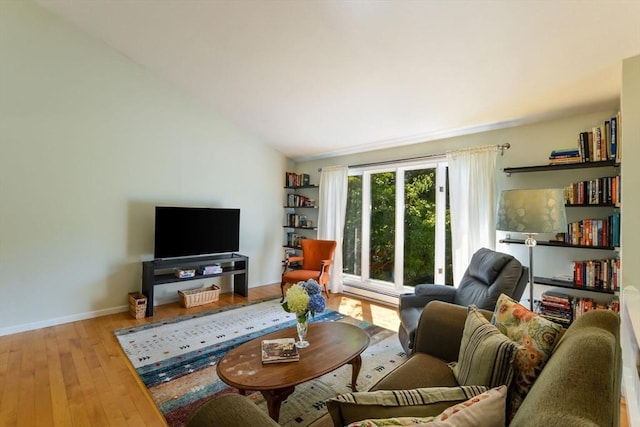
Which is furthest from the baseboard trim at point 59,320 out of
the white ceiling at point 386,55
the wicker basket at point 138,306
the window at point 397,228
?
the window at point 397,228

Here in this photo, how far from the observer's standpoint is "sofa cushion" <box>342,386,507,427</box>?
0.75 meters

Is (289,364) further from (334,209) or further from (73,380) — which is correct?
(334,209)

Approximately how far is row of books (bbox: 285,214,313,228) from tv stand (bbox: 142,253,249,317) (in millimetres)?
1176

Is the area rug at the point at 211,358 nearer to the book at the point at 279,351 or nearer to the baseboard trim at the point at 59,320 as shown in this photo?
the book at the point at 279,351

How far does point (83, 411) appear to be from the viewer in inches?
75.2

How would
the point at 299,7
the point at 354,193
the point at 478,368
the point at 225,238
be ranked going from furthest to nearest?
the point at 354,193
the point at 225,238
the point at 299,7
the point at 478,368

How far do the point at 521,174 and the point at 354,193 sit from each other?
2.27 m

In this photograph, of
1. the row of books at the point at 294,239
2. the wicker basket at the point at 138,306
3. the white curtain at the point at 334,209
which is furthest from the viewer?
the row of books at the point at 294,239

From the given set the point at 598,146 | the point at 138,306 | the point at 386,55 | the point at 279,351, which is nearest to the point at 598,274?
the point at 598,146

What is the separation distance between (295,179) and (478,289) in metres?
3.58

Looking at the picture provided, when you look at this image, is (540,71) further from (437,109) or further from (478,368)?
(478,368)

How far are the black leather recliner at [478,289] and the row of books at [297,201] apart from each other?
2.86 metres

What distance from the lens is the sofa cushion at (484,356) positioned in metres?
1.17

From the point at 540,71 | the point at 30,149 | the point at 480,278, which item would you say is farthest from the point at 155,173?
the point at 540,71
